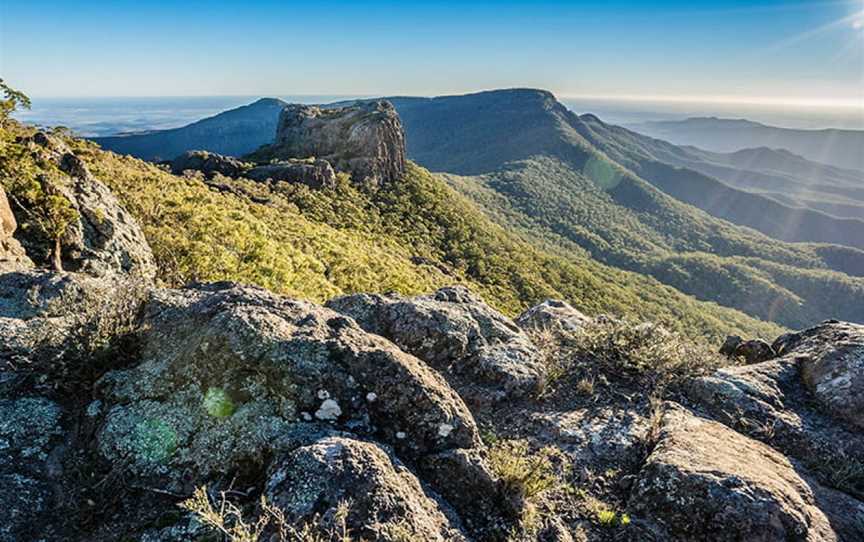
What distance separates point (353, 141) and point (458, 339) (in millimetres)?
80447

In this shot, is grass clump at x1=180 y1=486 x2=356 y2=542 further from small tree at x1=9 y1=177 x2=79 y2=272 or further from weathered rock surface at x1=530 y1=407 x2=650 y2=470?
small tree at x1=9 y1=177 x2=79 y2=272

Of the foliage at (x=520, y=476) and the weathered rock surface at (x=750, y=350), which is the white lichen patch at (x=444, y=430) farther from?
the weathered rock surface at (x=750, y=350)

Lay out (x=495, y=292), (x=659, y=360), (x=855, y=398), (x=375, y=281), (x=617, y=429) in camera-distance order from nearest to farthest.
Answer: (x=617, y=429) < (x=855, y=398) < (x=659, y=360) < (x=375, y=281) < (x=495, y=292)

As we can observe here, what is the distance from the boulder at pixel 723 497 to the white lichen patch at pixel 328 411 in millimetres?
3211

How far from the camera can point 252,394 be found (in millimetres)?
4160

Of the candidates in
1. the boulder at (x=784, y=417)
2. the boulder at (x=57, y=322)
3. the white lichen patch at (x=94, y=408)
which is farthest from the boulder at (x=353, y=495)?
the boulder at (x=784, y=417)

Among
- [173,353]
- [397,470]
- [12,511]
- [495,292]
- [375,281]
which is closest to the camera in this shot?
[12,511]

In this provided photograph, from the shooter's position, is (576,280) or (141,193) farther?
(576,280)

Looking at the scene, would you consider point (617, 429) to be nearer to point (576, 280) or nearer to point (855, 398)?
point (855, 398)

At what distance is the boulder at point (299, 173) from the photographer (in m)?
58.9

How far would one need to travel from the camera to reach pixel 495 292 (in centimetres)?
5453

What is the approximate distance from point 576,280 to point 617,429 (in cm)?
7767

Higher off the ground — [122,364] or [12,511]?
[122,364]

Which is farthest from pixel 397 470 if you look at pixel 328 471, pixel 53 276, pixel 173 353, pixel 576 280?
pixel 576 280
